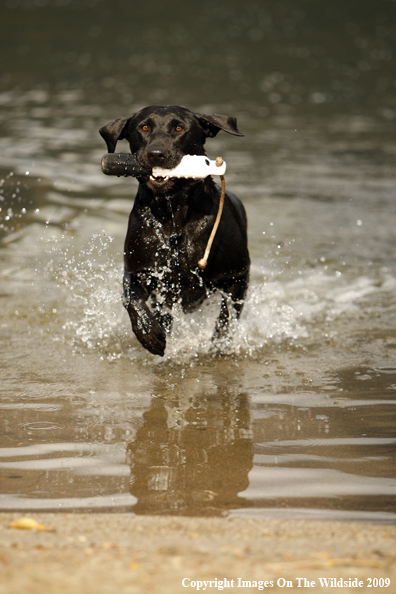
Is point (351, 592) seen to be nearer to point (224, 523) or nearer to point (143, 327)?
point (224, 523)

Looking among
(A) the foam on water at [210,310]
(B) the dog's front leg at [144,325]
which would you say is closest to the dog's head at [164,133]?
(B) the dog's front leg at [144,325]

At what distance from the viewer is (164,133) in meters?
4.31

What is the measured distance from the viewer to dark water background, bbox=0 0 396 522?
2.94 meters

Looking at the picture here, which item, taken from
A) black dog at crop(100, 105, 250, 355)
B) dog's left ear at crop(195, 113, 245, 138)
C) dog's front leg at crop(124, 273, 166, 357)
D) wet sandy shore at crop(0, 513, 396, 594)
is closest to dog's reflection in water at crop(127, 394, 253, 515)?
wet sandy shore at crop(0, 513, 396, 594)

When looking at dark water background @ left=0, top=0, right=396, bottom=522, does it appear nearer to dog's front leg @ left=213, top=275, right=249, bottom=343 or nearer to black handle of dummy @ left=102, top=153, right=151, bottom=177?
dog's front leg @ left=213, top=275, right=249, bottom=343

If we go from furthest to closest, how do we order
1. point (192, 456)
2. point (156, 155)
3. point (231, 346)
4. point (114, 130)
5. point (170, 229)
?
1. point (231, 346)
2. point (114, 130)
3. point (170, 229)
4. point (156, 155)
5. point (192, 456)

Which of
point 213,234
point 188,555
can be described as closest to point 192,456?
point 188,555

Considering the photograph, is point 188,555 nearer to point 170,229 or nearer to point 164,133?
point 170,229

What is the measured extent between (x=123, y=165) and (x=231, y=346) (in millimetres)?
1412

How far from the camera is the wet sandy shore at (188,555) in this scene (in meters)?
1.93

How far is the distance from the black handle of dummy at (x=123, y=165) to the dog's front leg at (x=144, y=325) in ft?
2.47

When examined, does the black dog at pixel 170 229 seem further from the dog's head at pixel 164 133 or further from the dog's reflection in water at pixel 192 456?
the dog's reflection in water at pixel 192 456

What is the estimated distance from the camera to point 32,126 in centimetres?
1317

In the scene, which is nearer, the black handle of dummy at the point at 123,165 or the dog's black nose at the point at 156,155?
the dog's black nose at the point at 156,155
